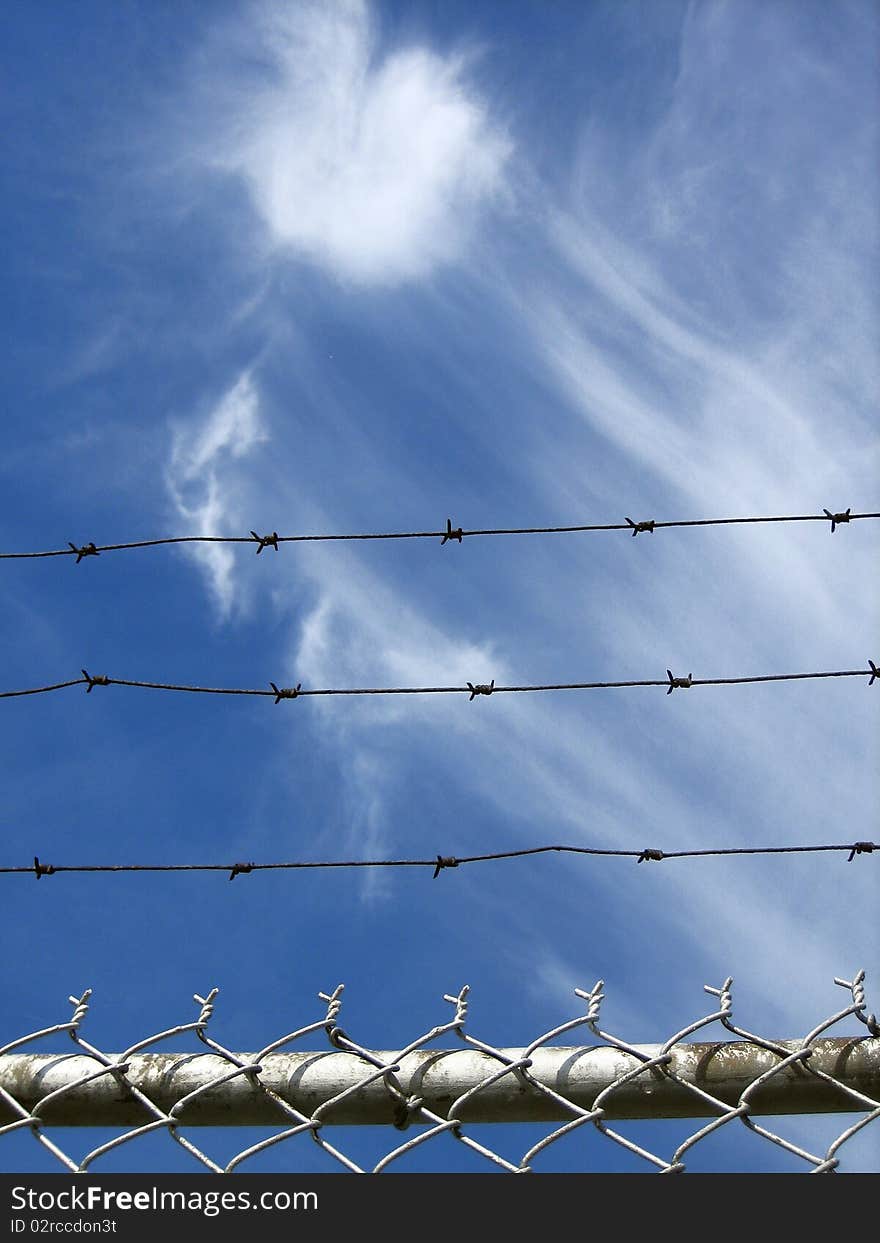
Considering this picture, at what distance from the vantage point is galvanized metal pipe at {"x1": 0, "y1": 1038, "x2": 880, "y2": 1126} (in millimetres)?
2400

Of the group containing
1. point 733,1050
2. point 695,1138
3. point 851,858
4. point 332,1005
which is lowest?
point 695,1138

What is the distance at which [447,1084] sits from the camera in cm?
248

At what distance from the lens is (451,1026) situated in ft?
8.29

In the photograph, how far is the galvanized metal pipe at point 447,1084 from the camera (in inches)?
94.5

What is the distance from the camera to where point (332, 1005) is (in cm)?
259
